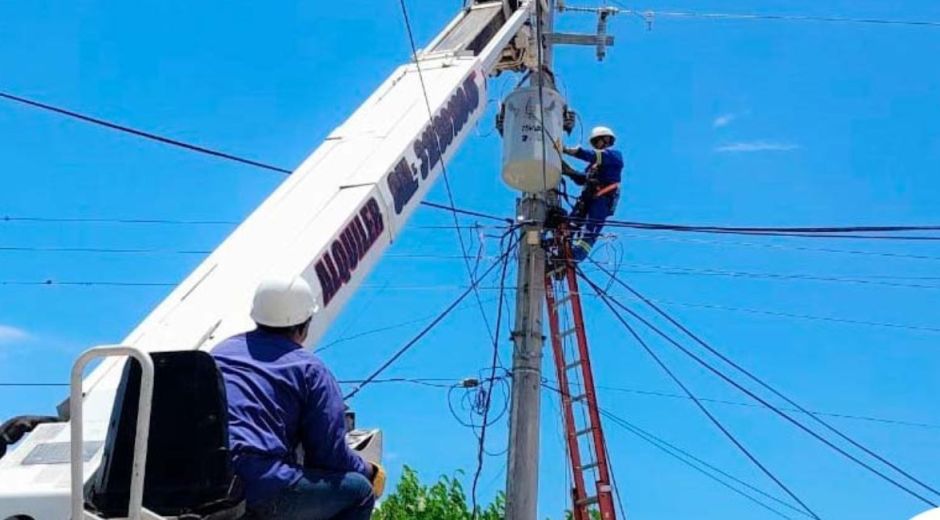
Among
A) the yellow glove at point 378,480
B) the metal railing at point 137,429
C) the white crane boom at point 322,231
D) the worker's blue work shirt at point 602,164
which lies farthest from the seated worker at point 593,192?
the metal railing at point 137,429

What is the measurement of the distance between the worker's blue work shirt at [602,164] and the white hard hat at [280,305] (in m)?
6.91

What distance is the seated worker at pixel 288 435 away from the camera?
161 inches

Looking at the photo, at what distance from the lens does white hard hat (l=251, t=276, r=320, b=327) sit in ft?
15.0

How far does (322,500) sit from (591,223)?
23.7ft

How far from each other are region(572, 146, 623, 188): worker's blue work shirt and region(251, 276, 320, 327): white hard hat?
691 centimetres

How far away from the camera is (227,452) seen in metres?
3.84

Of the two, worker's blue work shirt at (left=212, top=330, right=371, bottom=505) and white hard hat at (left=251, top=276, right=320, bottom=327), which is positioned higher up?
white hard hat at (left=251, top=276, right=320, bottom=327)

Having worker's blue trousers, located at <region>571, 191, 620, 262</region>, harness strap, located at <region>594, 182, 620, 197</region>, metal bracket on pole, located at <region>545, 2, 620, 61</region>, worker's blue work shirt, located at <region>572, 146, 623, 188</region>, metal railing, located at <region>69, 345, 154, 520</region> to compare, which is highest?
metal bracket on pole, located at <region>545, 2, 620, 61</region>

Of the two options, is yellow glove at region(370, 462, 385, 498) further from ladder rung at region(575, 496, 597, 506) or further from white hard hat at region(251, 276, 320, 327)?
ladder rung at region(575, 496, 597, 506)

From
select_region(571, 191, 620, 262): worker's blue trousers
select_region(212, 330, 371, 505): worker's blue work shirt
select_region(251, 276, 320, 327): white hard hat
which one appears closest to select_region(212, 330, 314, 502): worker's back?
select_region(212, 330, 371, 505): worker's blue work shirt

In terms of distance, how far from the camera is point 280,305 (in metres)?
4.59

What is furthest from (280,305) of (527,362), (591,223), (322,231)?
(591,223)

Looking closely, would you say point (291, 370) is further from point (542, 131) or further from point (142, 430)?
point (542, 131)

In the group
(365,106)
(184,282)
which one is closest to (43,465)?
(184,282)
